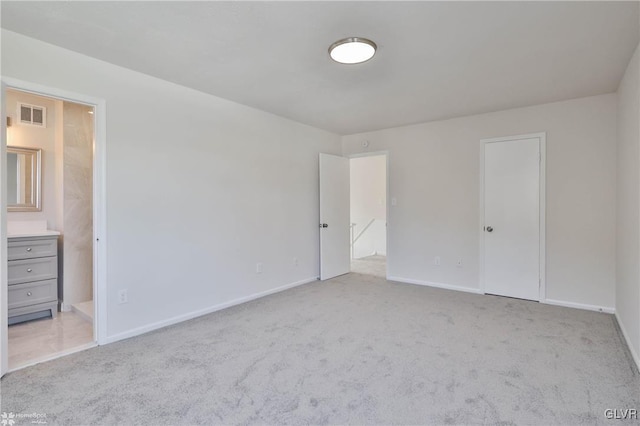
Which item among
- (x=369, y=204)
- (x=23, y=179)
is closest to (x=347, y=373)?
(x=23, y=179)

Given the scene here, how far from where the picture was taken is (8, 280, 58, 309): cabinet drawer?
10.6ft

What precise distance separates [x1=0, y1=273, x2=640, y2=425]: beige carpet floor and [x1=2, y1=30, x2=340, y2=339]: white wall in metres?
0.45

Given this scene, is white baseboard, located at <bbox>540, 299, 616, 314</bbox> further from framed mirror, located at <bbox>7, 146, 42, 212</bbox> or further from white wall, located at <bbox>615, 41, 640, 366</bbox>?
framed mirror, located at <bbox>7, 146, 42, 212</bbox>

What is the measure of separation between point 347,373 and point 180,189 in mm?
2366

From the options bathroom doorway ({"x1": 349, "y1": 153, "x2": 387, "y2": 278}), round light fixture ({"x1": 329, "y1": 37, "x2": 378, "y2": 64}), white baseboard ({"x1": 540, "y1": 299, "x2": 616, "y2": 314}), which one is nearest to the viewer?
round light fixture ({"x1": 329, "y1": 37, "x2": 378, "y2": 64})

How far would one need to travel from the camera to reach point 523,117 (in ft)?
13.2

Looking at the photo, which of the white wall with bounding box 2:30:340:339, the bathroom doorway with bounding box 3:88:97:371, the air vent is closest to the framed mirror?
the bathroom doorway with bounding box 3:88:97:371

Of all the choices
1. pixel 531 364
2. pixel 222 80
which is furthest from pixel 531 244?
pixel 222 80

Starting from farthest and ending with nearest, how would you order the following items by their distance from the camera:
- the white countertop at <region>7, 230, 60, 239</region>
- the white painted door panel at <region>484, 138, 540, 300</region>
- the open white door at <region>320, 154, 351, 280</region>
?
the open white door at <region>320, 154, 351, 280</region> < the white painted door panel at <region>484, 138, 540, 300</region> < the white countertop at <region>7, 230, 60, 239</region>

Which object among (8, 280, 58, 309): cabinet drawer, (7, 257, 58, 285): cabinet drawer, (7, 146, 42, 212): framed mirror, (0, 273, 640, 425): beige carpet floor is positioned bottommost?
(0, 273, 640, 425): beige carpet floor

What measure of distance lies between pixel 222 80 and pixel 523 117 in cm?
359

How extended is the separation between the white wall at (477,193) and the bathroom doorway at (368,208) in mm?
2366

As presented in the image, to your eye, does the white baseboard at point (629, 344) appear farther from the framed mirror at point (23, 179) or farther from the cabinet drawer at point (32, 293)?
the framed mirror at point (23, 179)

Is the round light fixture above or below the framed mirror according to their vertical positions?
above
